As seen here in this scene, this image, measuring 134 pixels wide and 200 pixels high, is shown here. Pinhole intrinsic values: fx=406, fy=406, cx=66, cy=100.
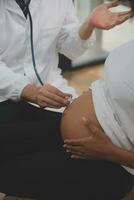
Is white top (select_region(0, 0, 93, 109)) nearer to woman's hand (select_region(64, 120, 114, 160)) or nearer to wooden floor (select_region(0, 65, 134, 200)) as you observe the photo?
woman's hand (select_region(64, 120, 114, 160))

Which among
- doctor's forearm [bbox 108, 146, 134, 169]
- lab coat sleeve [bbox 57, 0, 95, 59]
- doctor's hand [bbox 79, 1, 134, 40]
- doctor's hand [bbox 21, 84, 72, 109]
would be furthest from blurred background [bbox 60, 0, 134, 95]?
doctor's forearm [bbox 108, 146, 134, 169]

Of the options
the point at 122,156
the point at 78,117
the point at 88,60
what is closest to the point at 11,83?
the point at 78,117

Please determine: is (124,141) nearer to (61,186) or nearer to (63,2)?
(61,186)

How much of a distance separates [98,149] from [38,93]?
1.13 ft

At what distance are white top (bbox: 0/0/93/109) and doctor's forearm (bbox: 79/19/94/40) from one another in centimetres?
2

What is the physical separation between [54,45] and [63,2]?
182 mm

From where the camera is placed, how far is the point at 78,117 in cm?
134

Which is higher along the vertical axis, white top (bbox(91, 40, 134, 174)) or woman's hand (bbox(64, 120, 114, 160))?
white top (bbox(91, 40, 134, 174))

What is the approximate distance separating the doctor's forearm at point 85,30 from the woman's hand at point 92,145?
51 cm

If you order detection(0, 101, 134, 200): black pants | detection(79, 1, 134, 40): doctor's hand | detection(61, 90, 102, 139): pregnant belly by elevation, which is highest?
detection(79, 1, 134, 40): doctor's hand

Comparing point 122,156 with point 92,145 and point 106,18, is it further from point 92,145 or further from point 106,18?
point 106,18

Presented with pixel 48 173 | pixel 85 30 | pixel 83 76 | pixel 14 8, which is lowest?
pixel 83 76

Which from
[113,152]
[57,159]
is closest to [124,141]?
[113,152]

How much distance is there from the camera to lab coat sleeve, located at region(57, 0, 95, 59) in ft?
5.61
